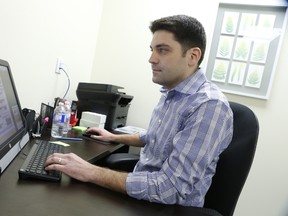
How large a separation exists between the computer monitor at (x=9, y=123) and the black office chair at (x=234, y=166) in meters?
0.77

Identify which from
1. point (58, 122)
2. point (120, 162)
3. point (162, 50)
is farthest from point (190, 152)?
point (58, 122)

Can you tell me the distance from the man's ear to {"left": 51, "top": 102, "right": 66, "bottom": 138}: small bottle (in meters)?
0.81

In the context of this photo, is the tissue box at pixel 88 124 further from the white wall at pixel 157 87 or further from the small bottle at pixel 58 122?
the white wall at pixel 157 87

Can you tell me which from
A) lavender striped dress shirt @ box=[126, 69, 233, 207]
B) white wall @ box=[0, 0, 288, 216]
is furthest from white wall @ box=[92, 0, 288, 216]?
lavender striped dress shirt @ box=[126, 69, 233, 207]

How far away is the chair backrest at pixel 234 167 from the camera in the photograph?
0.97 m

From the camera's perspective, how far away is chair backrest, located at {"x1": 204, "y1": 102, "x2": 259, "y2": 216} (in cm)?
97

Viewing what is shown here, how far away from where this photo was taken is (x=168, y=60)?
1.13 metres

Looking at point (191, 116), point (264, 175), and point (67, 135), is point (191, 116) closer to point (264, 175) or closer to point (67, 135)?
point (67, 135)

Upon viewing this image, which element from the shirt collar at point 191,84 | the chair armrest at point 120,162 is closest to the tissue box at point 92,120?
the chair armrest at point 120,162

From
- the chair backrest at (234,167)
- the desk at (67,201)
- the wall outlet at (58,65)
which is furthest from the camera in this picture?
the wall outlet at (58,65)

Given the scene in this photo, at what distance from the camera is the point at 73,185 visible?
81cm

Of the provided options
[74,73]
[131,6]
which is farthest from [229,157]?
[131,6]

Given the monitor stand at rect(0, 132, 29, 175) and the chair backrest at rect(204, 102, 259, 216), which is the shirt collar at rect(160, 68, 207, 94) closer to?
the chair backrest at rect(204, 102, 259, 216)

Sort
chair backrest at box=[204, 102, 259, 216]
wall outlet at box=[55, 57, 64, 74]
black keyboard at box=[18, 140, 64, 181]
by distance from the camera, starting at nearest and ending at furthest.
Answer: black keyboard at box=[18, 140, 64, 181] → chair backrest at box=[204, 102, 259, 216] → wall outlet at box=[55, 57, 64, 74]
